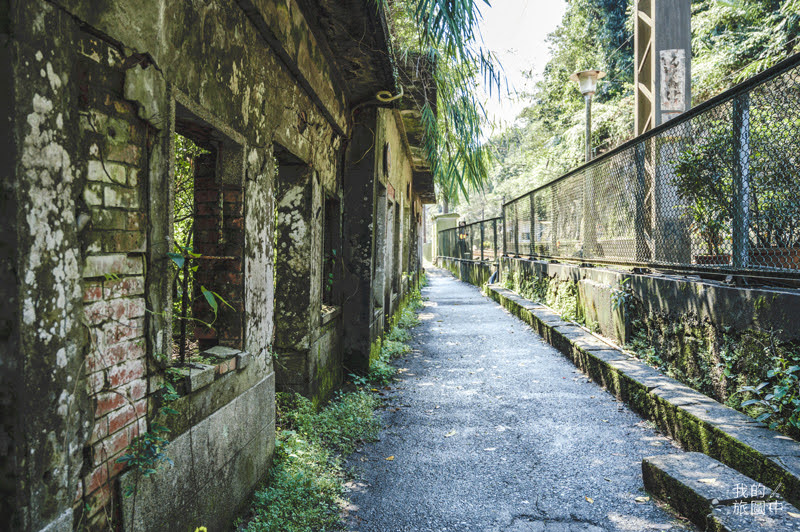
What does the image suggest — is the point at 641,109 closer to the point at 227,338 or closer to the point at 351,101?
the point at 351,101

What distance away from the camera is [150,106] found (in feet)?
5.66

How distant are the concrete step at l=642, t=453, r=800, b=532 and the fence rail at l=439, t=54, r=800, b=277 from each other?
1320 mm

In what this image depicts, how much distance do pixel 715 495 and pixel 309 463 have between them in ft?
7.41

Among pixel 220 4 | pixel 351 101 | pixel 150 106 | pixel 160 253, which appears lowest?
pixel 160 253

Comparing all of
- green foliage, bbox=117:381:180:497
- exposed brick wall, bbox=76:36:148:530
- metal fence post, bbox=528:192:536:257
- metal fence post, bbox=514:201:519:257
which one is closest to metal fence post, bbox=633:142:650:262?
metal fence post, bbox=528:192:536:257

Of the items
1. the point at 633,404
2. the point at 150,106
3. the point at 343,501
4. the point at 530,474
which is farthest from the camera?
the point at 633,404

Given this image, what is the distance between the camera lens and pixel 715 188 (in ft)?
12.3

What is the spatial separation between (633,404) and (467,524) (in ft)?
7.54

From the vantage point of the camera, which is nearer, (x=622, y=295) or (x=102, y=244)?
(x=102, y=244)

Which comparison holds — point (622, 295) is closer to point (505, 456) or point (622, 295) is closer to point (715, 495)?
point (505, 456)

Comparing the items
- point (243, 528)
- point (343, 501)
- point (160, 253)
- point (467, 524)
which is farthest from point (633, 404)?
point (160, 253)

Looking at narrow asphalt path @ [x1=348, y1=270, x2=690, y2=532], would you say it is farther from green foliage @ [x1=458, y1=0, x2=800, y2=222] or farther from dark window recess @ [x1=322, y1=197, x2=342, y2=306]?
green foliage @ [x1=458, y1=0, x2=800, y2=222]

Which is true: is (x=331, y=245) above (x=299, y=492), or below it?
above

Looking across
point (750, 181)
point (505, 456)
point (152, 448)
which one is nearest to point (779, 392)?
point (750, 181)
